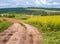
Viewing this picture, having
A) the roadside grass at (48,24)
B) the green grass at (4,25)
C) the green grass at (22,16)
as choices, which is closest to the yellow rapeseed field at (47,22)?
the roadside grass at (48,24)

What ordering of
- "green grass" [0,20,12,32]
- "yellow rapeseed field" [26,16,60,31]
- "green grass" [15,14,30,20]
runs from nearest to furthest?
"yellow rapeseed field" [26,16,60,31]
"green grass" [15,14,30,20]
"green grass" [0,20,12,32]

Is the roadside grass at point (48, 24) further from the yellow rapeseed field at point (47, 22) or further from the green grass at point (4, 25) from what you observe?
the green grass at point (4, 25)

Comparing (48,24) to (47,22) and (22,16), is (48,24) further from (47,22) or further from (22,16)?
(22,16)

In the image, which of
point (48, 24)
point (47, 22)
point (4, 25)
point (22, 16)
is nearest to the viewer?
point (48, 24)

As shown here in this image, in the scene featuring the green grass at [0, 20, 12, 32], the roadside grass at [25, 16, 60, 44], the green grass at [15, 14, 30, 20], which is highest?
the green grass at [15, 14, 30, 20]

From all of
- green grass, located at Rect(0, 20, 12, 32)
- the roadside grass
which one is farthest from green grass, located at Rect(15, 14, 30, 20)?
green grass, located at Rect(0, 20, 12, 32)

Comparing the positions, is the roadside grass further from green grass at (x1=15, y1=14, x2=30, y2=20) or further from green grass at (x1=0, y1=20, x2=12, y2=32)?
green grass at (x1=0, y1=20, x2=12, y2=32)

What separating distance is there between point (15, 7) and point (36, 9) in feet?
3.46

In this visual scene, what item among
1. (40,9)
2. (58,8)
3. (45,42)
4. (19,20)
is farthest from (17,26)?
(45,42)

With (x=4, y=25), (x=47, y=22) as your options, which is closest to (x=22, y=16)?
(x=4, y=25)

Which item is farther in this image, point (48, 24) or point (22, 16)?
point (22, 16)

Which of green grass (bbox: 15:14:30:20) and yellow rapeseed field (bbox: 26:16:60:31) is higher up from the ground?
green grass (bbox: 15:14:30:20)

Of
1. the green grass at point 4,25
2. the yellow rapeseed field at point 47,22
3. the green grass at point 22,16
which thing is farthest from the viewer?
the green grass at point 4,25

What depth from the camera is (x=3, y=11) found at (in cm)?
888
